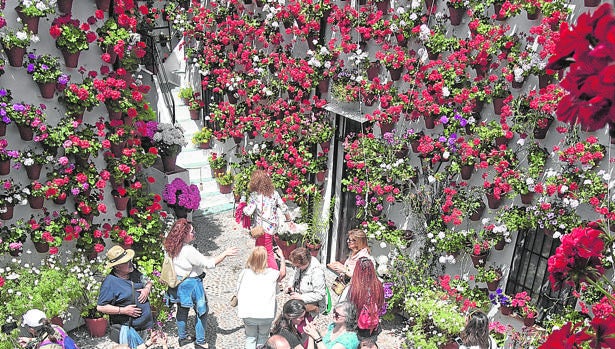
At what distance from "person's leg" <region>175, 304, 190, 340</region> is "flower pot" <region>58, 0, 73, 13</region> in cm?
397

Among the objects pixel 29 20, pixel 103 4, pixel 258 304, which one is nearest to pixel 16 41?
pixel 29 20

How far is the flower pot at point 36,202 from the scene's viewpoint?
717 centimetres

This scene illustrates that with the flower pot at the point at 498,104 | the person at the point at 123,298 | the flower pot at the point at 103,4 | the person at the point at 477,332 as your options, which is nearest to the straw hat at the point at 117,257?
the person at the point at 123,298

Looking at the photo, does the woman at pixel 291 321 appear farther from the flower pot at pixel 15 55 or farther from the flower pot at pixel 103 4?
the flower pot at pixel 103 4

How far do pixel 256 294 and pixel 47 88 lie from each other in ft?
12.0

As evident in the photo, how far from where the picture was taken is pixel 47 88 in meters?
6.96

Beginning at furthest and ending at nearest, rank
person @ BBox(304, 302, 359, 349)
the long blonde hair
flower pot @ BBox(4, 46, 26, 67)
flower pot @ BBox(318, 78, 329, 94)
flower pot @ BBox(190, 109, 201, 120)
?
1. flower pot @ BBox(190, 109, 201, 120)
2. flower pot @ BBox(318, 78, 329, 94)
3. flower pot @ BBox(4, 46, 26, 67)
4. the long blonde hair
5. person @ BBox(304, 302, 359, 349)

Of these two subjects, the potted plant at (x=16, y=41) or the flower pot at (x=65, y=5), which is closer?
the potted plant at (x=16, y=41)

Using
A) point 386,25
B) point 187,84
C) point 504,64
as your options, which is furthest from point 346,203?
point 187,84

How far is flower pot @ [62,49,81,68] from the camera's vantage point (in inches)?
277

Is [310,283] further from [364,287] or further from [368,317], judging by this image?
[368,317]

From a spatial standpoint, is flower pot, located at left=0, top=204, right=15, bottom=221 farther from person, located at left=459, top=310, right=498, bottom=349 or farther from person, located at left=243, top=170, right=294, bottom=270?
person, located at left=459, top=310, right=498, bottom=349

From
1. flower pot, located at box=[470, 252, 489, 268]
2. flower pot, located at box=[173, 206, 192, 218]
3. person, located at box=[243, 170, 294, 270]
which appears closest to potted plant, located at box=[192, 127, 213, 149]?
flower pot, located at box=[173, 206, 192, 218]

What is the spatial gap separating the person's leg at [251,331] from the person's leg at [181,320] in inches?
43.8
